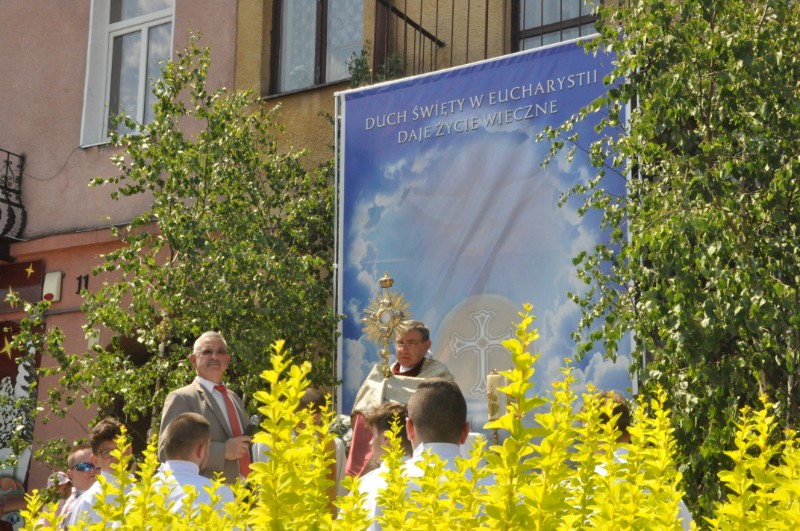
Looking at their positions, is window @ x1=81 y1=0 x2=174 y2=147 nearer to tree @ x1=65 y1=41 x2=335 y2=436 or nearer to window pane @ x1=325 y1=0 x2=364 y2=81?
window pane @ x1=325 y1=0 x2=364 y2=81

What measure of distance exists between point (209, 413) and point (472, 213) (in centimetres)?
333

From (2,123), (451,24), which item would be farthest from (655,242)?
(2,123)

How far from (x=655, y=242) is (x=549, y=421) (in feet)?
11.8

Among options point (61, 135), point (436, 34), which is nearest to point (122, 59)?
point (61, 135)

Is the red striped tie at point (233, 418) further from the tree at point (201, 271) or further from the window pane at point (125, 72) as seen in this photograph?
the window pane at point (125, 72)

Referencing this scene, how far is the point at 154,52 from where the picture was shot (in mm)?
13305

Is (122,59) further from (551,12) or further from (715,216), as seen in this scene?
(715,216)

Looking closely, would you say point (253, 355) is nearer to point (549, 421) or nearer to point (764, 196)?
point (764, 196)

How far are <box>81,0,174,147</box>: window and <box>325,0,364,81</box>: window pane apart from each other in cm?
221

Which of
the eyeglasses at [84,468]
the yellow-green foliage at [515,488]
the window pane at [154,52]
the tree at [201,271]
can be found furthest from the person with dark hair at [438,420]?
the window pane at [154,52]

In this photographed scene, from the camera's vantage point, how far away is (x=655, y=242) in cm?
535

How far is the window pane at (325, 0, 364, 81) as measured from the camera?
11680 mm

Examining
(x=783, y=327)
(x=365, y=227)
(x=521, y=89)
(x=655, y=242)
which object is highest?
(x=521, y=89)

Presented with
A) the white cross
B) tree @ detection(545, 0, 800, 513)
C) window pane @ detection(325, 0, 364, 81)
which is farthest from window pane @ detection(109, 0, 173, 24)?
tree @ detection(545, 0, 800, 513)
